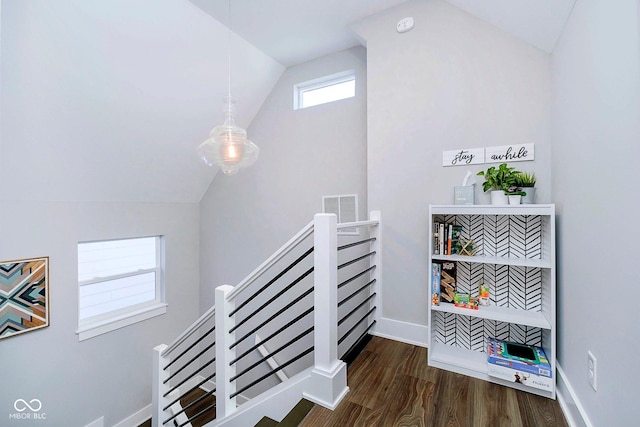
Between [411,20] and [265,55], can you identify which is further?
[265,55]

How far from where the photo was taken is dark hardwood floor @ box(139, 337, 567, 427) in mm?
1362

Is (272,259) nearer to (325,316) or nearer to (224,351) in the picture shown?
(325,316)

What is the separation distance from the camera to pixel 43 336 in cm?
270

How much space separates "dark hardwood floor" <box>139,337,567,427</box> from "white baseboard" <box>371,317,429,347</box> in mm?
281

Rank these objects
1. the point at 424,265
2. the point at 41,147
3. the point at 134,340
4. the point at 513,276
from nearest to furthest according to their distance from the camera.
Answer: the point at 513,276, the point at 424,265, the point at 41,147, the point at 134,340

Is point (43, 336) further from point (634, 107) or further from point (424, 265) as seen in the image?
point (634, 107)

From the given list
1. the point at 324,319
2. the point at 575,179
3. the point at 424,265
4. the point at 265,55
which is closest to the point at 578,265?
the point at 575,179

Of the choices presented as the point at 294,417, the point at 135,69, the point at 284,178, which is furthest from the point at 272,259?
the point at 135,69

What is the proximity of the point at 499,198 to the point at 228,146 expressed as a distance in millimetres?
1783

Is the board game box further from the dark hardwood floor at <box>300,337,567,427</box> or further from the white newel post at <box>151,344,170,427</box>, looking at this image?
the white newel post at <box>151,344,170,427</box>

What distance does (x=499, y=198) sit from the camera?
71.6 inches

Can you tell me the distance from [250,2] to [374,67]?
116cm

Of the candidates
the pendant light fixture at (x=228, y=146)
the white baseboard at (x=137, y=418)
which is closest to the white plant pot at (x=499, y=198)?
the pendant light fixture at (x=228, y=146)

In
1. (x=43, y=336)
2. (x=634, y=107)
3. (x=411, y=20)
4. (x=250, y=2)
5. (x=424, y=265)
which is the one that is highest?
(x=250, y=2)
